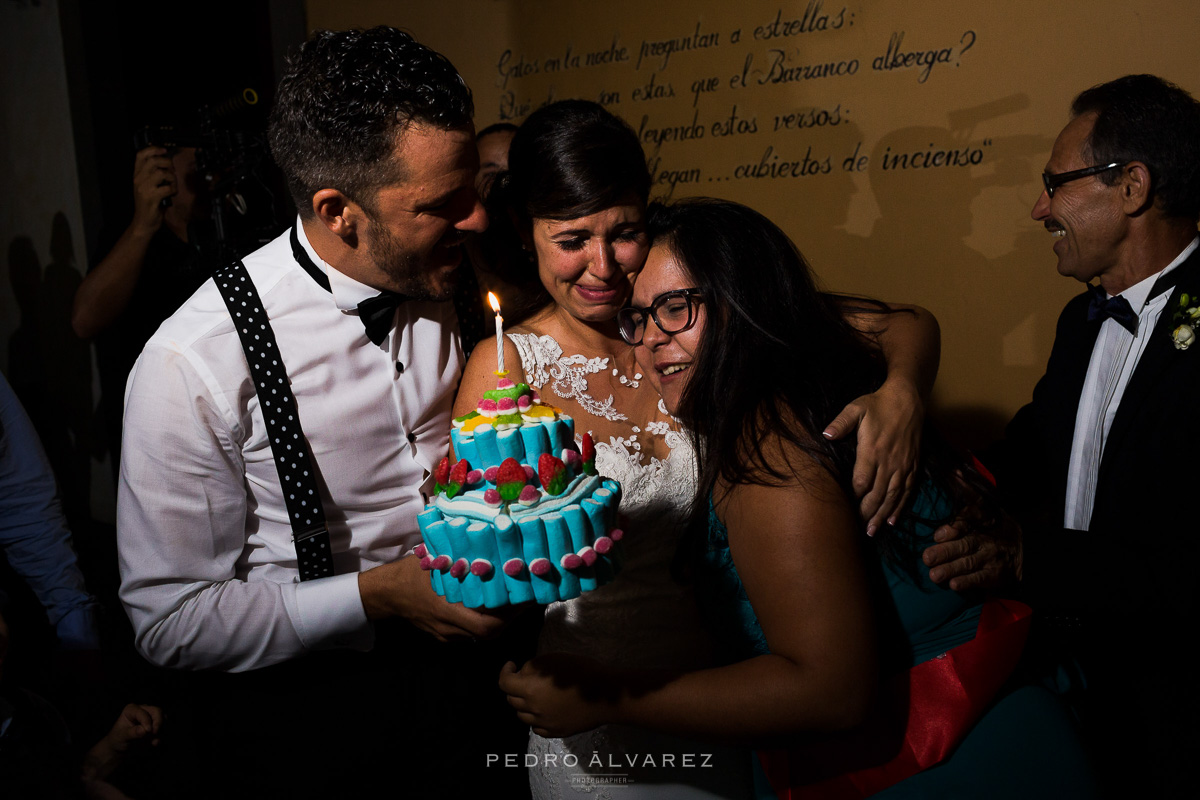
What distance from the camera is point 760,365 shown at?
1345 millimetres

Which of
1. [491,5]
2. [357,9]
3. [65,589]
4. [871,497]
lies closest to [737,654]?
[871,497]

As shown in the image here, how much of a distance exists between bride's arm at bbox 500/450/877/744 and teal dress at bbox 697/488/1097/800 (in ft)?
0.62

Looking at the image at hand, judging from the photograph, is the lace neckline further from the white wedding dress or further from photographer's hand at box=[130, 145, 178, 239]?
photographer's hand at box=[130, 145, 178, 239]

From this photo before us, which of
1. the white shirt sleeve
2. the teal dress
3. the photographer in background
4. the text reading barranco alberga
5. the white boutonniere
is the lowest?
the text reading barranco alberga

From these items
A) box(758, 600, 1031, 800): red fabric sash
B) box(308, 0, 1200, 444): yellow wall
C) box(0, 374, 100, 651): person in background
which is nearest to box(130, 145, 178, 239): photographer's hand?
box(0, 374, 100, 651): person in background

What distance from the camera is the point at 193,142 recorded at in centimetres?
245

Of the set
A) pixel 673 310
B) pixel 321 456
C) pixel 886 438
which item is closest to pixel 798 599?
pixel 886 438

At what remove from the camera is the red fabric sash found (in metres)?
1.28

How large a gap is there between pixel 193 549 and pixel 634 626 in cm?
88

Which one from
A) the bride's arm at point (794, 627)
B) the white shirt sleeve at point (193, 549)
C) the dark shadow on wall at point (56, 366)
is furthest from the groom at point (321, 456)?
the dark shadow on wall at point (56, 366)

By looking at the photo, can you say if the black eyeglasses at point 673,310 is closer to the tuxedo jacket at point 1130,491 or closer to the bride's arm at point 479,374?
the bride's arm at point 479,374

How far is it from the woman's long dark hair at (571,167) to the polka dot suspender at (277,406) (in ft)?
1.96

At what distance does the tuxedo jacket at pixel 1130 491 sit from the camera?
1604 mm

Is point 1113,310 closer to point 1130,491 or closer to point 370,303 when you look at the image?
point 1130,491
